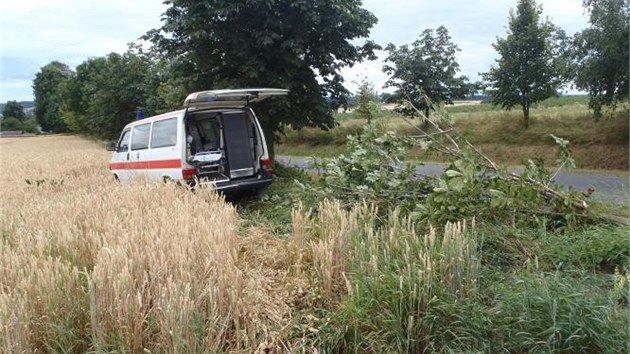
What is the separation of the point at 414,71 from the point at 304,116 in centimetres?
1545

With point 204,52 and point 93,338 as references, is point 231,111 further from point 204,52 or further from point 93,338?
point 93,338

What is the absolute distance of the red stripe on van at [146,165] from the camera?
8422 millimetres

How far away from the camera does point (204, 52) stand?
1186 cm

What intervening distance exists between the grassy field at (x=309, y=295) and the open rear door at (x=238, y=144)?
4.59 m

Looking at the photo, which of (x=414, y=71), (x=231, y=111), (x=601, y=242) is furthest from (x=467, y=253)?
(x=414, y=71)

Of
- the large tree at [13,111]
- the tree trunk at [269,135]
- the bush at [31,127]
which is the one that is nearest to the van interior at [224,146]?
the tree trunk at [269,135]

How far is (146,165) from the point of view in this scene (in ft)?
31.5

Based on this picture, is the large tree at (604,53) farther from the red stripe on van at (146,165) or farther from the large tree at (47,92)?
the large tree at (47,92)

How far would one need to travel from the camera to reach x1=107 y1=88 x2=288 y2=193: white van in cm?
830

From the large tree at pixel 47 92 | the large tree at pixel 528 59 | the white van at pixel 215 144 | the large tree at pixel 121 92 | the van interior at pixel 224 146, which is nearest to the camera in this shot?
the white van at pixel 215 144

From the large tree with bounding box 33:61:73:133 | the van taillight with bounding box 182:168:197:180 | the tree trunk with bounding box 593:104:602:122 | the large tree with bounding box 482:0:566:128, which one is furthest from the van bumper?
the large tree with bounding box 33:61:73:133

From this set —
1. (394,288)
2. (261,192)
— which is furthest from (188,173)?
(394,288)

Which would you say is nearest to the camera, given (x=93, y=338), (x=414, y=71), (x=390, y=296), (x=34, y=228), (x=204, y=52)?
(x=93, y=338)

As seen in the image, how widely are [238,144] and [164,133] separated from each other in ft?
5.00
